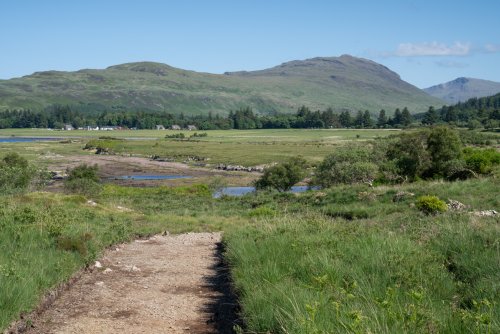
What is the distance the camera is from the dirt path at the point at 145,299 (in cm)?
913

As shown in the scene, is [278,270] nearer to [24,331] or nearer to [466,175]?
[24,331]

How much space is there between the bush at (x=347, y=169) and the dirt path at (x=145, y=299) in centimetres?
4383

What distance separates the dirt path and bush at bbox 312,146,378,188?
43.8m

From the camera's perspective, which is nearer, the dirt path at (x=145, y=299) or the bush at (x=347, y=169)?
the dirt path at (x=145, y=299)

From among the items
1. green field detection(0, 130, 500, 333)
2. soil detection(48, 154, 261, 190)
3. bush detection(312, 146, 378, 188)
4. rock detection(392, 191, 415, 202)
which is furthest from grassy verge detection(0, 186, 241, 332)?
soil detection(48, 154, 261, 190)

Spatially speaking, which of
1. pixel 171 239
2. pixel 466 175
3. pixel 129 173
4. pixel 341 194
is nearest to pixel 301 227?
pixel 171 239

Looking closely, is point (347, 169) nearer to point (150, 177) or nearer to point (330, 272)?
point (150, 177)

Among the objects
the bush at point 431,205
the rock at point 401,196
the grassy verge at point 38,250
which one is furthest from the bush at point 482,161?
the grassy verge at point 38,250

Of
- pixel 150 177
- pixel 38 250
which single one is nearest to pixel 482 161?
pixel 38 250

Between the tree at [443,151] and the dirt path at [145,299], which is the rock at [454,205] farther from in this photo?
the tree at [443,151]

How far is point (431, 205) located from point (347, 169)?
133ft

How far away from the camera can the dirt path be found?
9133 millimetres

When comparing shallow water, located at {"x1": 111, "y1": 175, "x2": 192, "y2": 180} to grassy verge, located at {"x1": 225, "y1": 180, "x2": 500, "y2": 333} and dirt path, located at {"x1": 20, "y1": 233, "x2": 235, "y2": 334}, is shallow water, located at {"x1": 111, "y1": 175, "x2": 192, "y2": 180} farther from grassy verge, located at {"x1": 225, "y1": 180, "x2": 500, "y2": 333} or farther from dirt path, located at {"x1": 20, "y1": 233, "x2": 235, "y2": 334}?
grassy verge, located at {"x1": 225, "y1": 180, "x2": 500, "y2": 333}

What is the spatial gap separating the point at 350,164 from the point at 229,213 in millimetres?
34080
